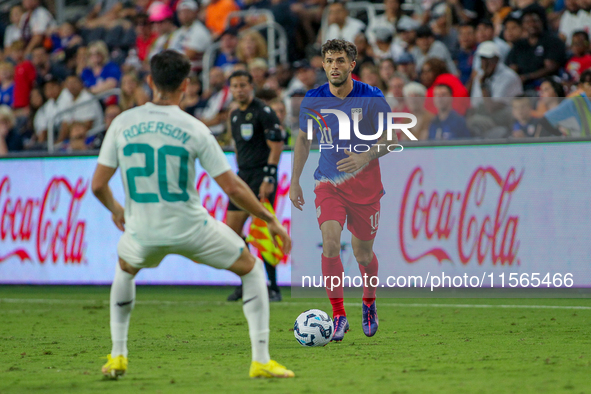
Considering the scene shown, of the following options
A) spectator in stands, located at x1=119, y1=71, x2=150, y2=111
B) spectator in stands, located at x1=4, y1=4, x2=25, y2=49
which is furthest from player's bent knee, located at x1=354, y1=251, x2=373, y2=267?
spectator in stands, located at x1=4, y1=4, x2=25, y2=49

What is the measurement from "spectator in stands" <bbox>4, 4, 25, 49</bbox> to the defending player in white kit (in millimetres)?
15658

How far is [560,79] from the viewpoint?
457 inches

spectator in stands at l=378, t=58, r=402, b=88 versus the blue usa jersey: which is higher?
spectator in stands at l=378, t=58, r=402, b=88

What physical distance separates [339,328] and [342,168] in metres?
1.31

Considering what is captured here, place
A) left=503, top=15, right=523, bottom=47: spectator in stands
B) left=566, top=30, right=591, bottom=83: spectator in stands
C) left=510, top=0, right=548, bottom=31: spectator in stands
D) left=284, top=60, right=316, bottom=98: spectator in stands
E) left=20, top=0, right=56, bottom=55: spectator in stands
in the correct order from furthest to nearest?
left=20, top=0, right=56, bottom=55: spectator in stands → left=284, top=60, right=316, bottom=98: spectator in stands → left=503, top=15, right=523, bottom=47: spectator in stands → left=510, top=0, right=548, bottom=31: spectator in stands → left=566, top=30, right=591, bottom=83: spectator in stands

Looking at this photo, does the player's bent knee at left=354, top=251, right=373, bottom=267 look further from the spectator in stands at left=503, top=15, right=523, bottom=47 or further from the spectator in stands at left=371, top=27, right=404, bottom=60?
the spectator in stands at left=371, top=27, right=404, bottom=60

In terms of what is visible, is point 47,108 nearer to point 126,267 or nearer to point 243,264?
point 126,267

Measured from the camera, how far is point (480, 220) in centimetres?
957

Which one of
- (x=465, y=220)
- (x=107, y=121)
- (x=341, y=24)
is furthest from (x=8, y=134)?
(x=465, y=220)

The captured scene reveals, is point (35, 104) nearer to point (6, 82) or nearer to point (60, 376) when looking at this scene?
point (6, 82)


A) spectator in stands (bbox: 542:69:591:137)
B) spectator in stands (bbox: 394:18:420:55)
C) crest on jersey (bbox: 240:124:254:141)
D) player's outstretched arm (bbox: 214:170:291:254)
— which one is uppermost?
spectator in stands (bbox: 394:18:420:55)

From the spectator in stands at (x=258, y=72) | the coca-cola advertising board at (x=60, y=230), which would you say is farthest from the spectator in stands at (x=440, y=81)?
the coca-cola advertising board at (x=60, y=230)

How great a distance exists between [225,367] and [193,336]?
1.79 metres

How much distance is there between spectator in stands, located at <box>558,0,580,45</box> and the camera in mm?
12586
